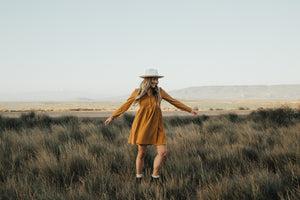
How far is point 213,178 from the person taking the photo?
12.8ft

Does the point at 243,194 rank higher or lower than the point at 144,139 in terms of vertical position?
lower

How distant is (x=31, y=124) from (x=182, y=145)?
7759mm

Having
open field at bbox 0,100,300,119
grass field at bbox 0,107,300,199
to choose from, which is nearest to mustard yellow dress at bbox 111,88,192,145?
grass field at bbox 0,107,300,199

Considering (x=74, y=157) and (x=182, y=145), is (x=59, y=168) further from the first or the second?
(x=182, y=145)

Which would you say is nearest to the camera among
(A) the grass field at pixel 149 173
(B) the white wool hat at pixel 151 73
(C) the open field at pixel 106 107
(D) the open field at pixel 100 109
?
(A) the grass field at pixel 149 173

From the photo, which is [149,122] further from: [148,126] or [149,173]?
[149,173]

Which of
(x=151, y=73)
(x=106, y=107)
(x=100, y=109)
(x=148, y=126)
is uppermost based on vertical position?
(x=151, y=73)

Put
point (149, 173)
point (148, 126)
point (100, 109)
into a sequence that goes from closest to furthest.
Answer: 1. point (148, 126)
2. point (149, 173)
3. point (100, 109)

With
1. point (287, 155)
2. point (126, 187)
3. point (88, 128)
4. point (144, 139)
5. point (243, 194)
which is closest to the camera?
point (243, 194)

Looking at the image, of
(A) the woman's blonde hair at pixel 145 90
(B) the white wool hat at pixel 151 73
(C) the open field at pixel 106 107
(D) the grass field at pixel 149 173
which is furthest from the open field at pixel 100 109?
(B) the white wool hat at pixel 151 73

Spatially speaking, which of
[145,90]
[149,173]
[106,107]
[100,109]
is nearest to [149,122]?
[145,90]

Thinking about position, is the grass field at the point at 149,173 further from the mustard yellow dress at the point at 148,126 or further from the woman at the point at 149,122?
the mustard yellow dress at the point at 148,126

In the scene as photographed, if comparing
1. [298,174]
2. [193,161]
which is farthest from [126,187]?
[298,174]

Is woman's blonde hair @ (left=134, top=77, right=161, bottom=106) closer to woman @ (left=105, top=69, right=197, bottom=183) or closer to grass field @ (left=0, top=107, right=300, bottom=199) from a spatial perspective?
woman @ (left=105, top=69, right=197, bottom=183)
